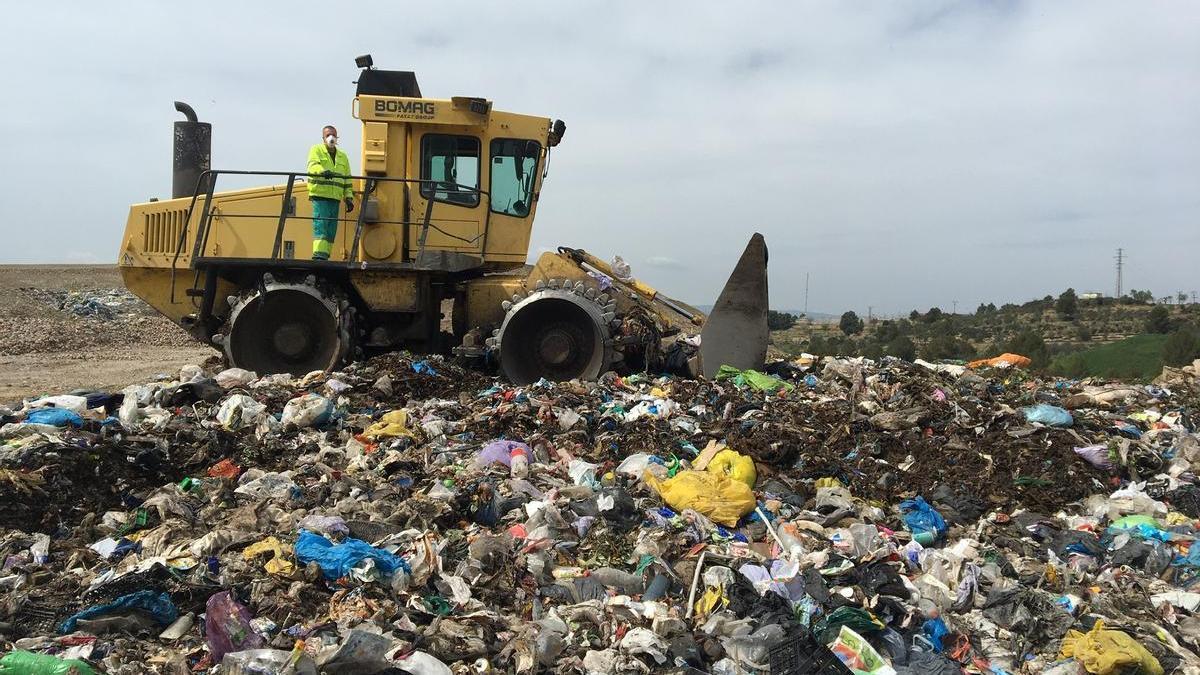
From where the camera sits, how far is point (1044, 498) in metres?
5.30

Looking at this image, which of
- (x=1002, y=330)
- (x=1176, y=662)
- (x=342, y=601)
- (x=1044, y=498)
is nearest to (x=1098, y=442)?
(x=1044, y=498)

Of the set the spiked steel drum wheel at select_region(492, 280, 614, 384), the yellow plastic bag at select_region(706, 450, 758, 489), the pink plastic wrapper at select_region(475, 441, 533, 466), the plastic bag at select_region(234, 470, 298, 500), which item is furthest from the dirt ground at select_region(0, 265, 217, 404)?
the yellow plastic bag at select_region(706, 450, 758, 489)

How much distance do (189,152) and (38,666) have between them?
23.1 ft

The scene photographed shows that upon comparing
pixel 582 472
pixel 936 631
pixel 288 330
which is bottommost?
pixel 936 631

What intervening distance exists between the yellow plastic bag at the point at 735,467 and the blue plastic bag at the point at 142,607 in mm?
3048

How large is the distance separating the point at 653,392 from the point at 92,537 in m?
4.18

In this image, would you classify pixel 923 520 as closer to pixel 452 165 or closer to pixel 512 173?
pixel 512 173

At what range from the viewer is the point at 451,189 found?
8586 millimetres

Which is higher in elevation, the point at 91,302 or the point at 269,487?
the point at 91,302

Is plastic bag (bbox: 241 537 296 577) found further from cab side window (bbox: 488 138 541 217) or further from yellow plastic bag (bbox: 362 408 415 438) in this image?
cab side window (bbox: 488 138 541 217)

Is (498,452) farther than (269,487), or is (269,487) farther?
(498,452)

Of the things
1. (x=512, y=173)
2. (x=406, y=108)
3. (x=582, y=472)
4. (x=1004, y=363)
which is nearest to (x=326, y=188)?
(x=406, y=108)

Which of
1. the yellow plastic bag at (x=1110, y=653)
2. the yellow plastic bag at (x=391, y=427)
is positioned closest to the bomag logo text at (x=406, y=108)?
the yellow plastic bag at (x=391, y=427)

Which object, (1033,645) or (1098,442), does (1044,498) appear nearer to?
(1098,442)
